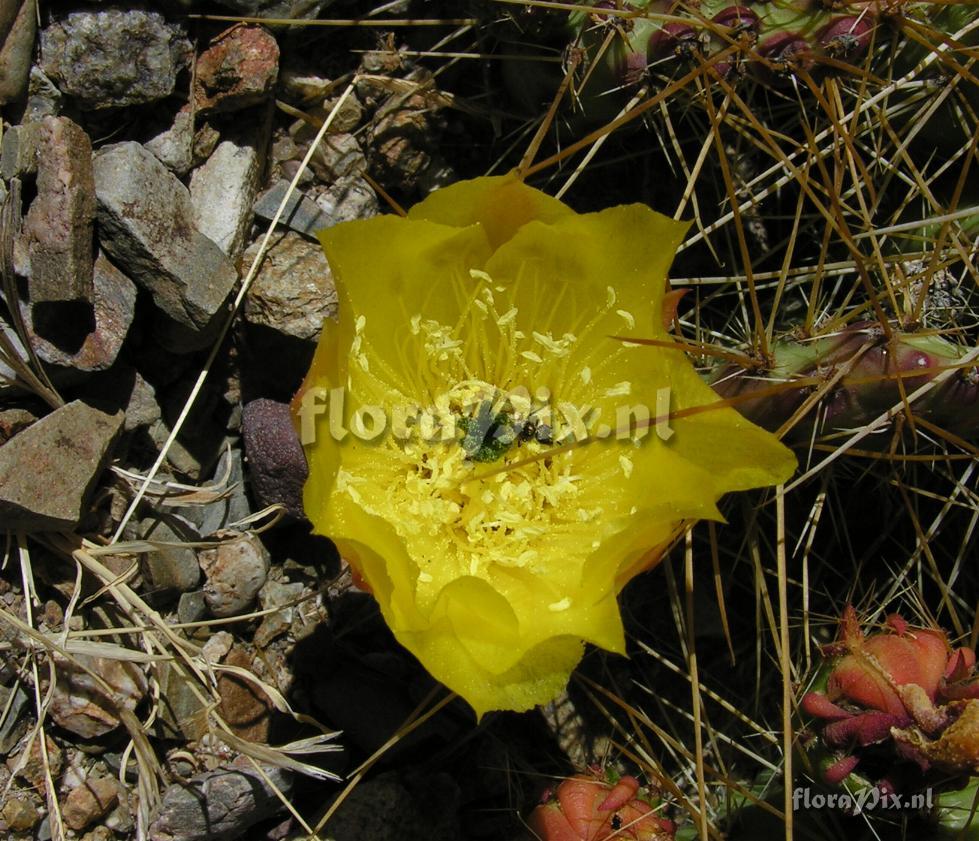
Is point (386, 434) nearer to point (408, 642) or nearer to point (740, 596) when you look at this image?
point (408, 642)

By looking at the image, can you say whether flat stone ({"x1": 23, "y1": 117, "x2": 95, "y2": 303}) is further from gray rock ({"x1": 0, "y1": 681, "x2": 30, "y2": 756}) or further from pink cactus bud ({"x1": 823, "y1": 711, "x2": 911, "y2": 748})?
pink cactus bud ({"x1": 823, "y1": 711, "x2": 911, "y2": 748})

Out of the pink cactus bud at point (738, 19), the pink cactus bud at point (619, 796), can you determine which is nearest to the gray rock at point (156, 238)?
the pink cactus bud at point (738, 19)

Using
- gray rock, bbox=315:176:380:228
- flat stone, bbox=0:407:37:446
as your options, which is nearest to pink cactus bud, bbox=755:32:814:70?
gray rock, bbox=315:176:380:228

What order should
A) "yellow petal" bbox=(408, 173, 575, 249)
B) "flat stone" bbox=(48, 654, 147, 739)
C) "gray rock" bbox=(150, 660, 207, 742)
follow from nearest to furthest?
"yellow petal" bbox=(408, 173, 575, 249) < "flat stone" bbox=(48, 654, 147, 739) < "gray rock" bbox=(150, 660, 207, 742)

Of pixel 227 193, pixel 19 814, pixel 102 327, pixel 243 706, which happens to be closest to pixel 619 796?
pixel 243 706

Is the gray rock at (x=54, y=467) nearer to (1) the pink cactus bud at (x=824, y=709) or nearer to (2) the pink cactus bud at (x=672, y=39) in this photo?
(2) the pink cactus bud at (x=672, y=39)

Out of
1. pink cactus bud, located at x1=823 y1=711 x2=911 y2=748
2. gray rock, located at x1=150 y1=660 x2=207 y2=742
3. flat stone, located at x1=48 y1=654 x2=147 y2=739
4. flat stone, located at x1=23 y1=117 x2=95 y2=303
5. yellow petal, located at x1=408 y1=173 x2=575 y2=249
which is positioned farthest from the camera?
gray rock, located at x1=150 y1=660 x2=207 y2=742

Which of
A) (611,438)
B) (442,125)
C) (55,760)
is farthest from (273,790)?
(442,125)

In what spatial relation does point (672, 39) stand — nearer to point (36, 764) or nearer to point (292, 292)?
point (292, 292)
